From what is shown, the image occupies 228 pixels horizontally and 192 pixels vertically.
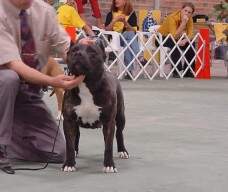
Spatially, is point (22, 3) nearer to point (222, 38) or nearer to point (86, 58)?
point (86, 58)

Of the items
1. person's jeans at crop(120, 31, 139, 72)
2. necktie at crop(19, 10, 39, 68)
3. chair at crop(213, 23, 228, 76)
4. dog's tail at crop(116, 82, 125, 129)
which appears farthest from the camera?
chair at crop(213, 23, 228, 76)

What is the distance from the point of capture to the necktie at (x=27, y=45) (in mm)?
3586

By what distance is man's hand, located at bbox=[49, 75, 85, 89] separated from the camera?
3291 millimetres

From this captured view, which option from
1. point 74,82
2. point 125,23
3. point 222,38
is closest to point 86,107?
point 74,82

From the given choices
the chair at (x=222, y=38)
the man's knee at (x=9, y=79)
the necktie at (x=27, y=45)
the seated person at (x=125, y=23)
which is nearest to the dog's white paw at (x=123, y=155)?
the necktie at (x=27, y=45)

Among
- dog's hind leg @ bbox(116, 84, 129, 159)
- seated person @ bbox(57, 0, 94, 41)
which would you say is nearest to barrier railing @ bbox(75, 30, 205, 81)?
seated person @ bbox(57, 0, 94, 41)

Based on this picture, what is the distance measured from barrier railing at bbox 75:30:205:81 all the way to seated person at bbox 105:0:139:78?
61 mm

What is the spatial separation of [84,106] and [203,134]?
175cm

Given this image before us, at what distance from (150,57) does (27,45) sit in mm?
7579

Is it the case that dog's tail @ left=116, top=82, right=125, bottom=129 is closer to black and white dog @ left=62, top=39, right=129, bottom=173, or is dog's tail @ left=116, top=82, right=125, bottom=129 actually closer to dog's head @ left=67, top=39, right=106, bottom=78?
black and white dog @ left=62, top=39, right=129, bottom=173

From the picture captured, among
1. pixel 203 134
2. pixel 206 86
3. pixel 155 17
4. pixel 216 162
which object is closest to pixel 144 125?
pixel 203 134

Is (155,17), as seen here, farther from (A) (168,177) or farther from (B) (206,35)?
(A) (168,177)

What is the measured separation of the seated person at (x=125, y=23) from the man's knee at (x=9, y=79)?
6983mm

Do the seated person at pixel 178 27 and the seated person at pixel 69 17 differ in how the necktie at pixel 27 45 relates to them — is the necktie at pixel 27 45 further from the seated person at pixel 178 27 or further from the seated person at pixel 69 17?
the seated person at pixel 178 27
